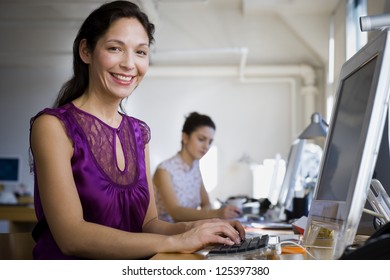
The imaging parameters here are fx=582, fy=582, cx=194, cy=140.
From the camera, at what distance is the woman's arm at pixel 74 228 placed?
1.21 m

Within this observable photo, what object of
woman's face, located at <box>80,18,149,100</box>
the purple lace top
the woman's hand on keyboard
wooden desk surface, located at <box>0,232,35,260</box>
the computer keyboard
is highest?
woman's face, located at <box>80,18,149,100</box>

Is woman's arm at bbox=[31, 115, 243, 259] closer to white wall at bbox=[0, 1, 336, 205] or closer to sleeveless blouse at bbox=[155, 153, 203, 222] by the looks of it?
sleeveless blouse at bbox=[155, 153, 203, 222]

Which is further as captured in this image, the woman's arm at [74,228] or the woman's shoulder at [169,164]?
the woman's shoulder at [169,164]

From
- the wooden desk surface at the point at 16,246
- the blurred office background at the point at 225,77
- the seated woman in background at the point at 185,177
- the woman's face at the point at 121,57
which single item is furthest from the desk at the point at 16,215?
the woman's face at the point at 121,57

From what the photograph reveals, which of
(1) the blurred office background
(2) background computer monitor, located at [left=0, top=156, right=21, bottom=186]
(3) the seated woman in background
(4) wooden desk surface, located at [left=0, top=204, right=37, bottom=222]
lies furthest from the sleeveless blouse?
(2) background computer monitor, located at [left=0, top=156, right=21, bottom=186]

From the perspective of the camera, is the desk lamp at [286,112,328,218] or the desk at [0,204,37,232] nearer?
the desk lamp at [286,112,328,218]

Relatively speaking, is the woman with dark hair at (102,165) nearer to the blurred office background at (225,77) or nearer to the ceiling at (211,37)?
the blurred office background at (225,77)

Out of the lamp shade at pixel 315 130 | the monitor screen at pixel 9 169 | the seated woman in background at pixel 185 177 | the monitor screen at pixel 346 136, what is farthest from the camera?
the monitor screen at pixel 9 169

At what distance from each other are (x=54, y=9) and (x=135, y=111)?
1.85 meters

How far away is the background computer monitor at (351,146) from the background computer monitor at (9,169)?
7632 mm

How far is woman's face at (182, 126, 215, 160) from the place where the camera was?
3895mm

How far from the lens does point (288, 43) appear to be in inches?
314
